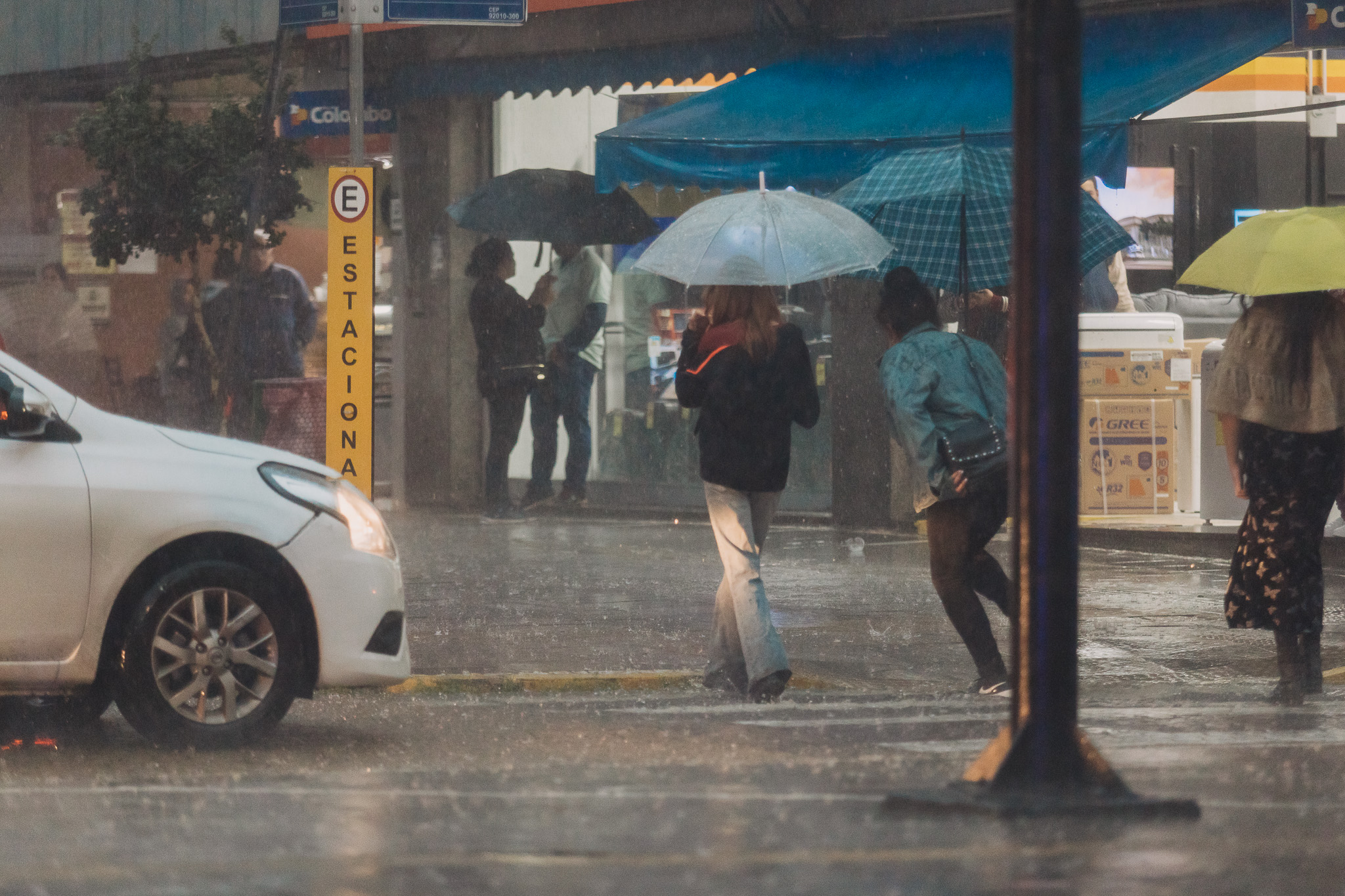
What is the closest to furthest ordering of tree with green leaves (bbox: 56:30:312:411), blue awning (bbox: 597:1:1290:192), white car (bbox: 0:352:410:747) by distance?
white car (bbox: 0:352:410:747)
blue awning (bbox: 597:1:1290:192)
tree with green leaves (bbox: 56:30:312:411)

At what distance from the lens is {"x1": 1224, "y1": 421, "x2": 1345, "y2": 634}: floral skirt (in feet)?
27.3

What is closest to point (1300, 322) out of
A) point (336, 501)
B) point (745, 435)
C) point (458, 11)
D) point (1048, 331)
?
point (745, 435)

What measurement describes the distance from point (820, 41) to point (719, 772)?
9.02 m

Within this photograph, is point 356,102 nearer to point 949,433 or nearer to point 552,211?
point 949,433

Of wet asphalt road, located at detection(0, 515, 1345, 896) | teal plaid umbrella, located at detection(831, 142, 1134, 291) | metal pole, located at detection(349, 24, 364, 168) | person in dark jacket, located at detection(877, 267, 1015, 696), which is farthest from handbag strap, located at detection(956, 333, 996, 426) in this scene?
metal pole, located at detection(349, 24, 364, 168)

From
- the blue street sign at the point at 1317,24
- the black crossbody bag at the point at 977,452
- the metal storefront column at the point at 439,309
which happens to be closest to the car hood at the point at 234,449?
the black crossbody bag at the point at 977,452

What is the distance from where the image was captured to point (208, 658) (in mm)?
6918

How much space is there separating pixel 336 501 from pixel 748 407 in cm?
185

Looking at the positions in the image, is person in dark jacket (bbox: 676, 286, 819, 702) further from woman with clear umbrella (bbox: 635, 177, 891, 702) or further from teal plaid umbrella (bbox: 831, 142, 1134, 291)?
teal plaid umbrella (bbox: 831, 142, 1134, 291)

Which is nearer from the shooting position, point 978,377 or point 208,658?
point 208,658

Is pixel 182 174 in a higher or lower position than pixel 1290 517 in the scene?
higher

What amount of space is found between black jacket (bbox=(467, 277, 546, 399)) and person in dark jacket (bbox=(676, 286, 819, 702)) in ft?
22.5

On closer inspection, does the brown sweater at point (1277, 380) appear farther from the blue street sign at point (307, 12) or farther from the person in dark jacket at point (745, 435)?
the blue street sign at point (307, 12)

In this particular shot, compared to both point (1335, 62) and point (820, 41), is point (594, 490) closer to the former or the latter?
point (820, 41)
